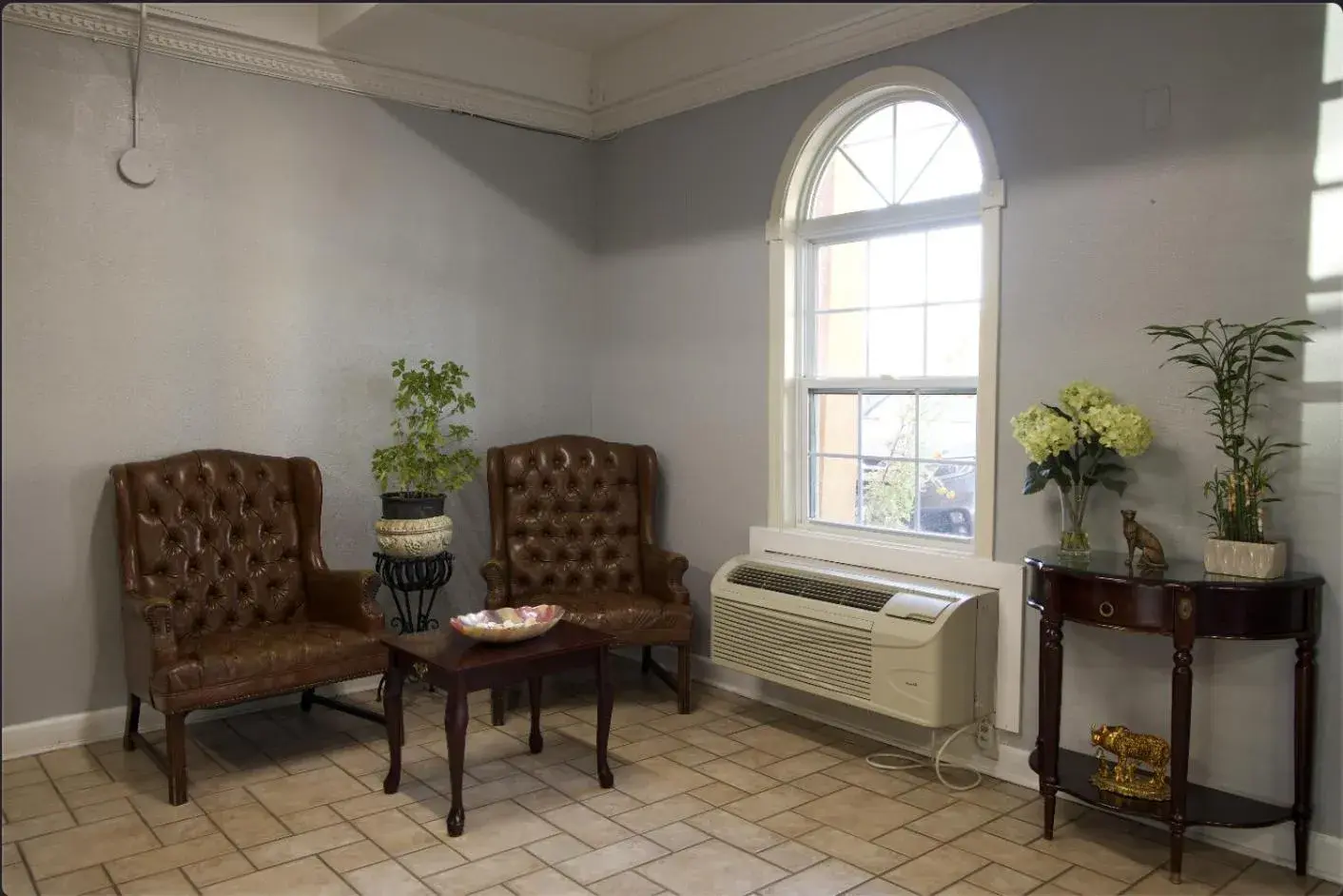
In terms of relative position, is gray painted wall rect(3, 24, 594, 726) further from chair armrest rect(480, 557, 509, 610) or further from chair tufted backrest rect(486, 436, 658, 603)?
chair armrest rect(480, 557, 509, 610)

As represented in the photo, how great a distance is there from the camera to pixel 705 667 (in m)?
4.95

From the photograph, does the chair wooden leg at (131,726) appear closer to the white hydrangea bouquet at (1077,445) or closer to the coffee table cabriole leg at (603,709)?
the coffee table cabriole leg at (603,709)

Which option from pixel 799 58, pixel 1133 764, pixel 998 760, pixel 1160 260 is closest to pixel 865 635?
pixel 998 760

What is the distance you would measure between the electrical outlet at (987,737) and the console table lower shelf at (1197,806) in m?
0.46

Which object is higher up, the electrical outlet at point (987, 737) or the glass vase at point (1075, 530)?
the glass vase at point (1075, 530)

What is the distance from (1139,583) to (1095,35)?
71.7 inches

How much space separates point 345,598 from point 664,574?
1.37m

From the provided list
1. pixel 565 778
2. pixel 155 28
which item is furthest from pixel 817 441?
pixel 155 28

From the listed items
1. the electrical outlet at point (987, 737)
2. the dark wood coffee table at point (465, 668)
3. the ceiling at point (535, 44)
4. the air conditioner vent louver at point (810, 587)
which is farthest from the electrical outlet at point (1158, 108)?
the dark wood coffee table at point (465, 668)

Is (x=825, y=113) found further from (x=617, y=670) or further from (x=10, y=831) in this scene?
(x=10, y=831)

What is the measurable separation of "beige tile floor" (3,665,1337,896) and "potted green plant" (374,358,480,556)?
0.81 m

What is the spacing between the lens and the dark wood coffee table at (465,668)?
126 inches

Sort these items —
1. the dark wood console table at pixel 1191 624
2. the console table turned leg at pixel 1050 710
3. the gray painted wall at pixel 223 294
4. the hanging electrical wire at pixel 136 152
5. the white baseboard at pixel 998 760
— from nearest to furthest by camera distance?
the dark wood console table at pixel 1191 624 < the white baseboard at pixel 998 760 < the console table turned leg at pixel 1050 710 < the gray painted wall at pixel 223 294 < the hanging electrical wire at pixel 136 152

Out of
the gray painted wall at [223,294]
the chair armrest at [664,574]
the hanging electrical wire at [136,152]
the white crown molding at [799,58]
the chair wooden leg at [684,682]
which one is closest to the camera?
the white crown molding at [799,58]
